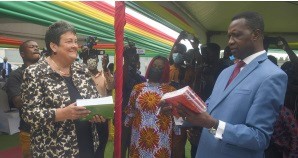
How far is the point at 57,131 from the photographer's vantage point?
1830 millimetres

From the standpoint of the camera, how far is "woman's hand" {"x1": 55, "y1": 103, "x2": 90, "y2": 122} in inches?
67.0

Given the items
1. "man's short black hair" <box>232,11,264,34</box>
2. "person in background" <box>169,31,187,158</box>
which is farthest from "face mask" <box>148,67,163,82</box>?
"man's short black hair" <box>232,11,264,34</box>

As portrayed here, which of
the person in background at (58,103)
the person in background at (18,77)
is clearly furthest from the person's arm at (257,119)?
the person in background at (18,77)

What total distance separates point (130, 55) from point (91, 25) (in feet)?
2.42

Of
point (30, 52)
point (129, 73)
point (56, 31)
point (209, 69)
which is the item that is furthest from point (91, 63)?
point (56, 31)

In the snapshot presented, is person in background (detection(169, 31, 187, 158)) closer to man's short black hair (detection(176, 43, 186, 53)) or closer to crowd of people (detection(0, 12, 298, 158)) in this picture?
→ man's short black hair (detection(176, 43, 186, 53))

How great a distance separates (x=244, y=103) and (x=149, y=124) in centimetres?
147

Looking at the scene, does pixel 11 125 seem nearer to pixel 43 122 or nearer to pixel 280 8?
pixel 43 122

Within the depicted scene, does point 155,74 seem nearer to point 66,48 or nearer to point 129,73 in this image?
point 129,73

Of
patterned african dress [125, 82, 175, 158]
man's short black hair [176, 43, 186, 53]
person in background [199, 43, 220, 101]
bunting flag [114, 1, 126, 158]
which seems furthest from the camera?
man's short black hair [176, 43, 186, 53]

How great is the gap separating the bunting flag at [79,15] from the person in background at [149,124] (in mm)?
852

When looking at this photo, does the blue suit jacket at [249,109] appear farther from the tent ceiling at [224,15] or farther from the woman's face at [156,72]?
the tent ceiling at [224,15]

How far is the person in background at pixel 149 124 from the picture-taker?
111 inches

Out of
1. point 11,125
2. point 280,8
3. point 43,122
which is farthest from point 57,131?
point 11,125
